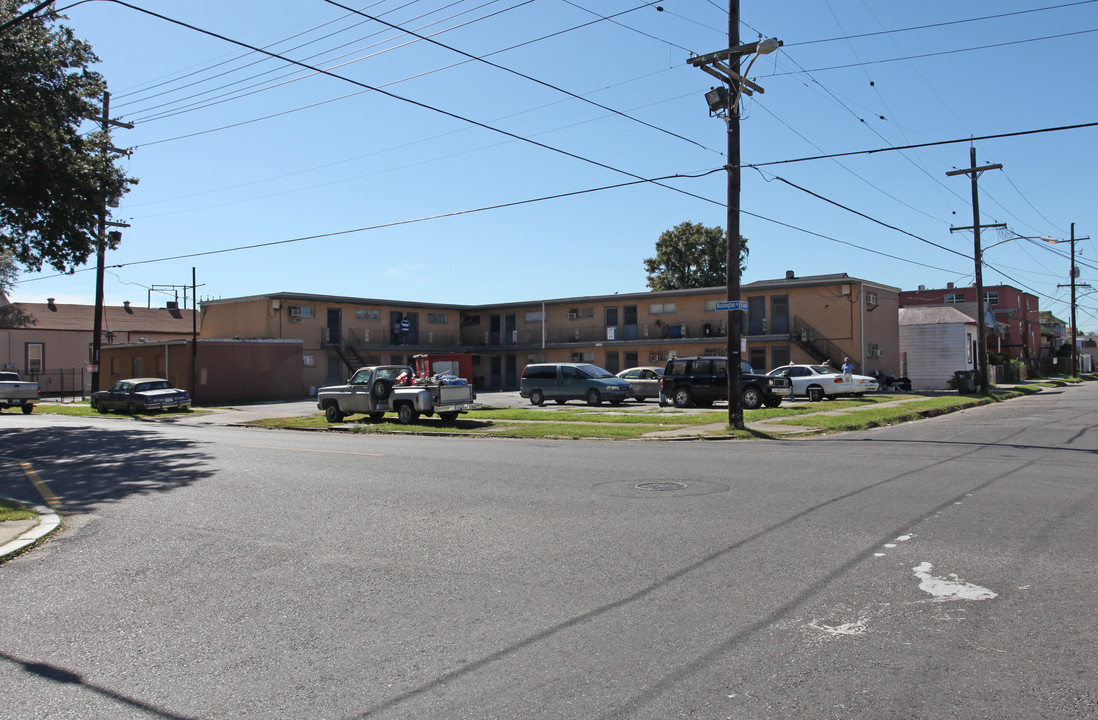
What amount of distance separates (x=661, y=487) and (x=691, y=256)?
2377 inches

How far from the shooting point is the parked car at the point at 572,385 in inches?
1199

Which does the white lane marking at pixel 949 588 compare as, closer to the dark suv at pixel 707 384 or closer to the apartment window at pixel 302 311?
the dark suv at pixel 707 384

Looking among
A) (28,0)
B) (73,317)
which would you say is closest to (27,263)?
(28,0)

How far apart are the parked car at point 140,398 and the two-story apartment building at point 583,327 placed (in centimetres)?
1123

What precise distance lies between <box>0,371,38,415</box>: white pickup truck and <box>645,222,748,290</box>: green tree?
156ft

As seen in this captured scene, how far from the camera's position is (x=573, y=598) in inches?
223

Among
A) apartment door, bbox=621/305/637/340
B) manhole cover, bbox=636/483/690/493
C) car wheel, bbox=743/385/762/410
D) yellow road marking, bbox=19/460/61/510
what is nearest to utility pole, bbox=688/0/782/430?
car wheel, bbox=743/385/762/410

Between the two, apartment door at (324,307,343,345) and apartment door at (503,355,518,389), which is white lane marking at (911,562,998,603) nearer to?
apartment door at (324,307,343,345)

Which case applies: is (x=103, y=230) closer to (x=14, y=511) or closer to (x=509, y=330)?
(x=14, y=511)

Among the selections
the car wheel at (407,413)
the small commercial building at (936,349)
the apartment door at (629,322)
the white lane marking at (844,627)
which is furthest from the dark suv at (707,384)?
the white lane marking at (844,627)

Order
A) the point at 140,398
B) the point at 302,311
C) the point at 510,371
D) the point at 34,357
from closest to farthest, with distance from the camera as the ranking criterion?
the point at 140,398, the point at 302,311, the point at 34,357, the point at 510,371

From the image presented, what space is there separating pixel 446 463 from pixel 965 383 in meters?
29.6

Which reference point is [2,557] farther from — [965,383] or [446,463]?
[965,383]

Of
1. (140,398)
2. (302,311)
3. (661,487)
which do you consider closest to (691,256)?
(302,311)
